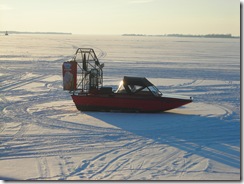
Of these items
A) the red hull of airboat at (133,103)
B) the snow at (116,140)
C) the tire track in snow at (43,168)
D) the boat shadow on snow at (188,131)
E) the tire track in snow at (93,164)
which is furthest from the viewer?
the red hull of airboat at (133,103)

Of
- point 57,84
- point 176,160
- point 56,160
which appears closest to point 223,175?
point 176,160

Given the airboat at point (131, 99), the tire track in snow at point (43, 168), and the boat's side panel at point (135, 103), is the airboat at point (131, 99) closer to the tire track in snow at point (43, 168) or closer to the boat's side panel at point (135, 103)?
the boat's side panel at point (135, 103)

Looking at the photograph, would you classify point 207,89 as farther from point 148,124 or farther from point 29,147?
point 29,147

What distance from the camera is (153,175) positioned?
5.86 metres

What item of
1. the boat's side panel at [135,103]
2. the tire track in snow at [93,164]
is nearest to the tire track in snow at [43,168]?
the tire track in snow at [93,164]

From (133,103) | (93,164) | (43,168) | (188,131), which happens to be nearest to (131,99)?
(133,103)

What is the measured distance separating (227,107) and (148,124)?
305 cm

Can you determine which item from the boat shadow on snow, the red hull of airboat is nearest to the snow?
the boat shadow on snow

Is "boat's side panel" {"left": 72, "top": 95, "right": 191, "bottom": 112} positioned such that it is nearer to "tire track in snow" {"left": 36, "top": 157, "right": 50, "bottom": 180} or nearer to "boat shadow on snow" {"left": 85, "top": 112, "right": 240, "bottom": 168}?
"boat shadow on snow" {"left": 85, "top": 112, "right": 240, "bottom": 168}

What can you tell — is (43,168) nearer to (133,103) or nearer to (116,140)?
(116,140)

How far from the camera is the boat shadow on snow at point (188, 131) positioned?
7090 mm

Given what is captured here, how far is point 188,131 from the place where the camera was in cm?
858

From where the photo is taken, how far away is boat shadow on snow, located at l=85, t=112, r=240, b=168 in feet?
23.3

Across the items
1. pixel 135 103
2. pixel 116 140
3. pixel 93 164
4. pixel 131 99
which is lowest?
pixel 93 164
